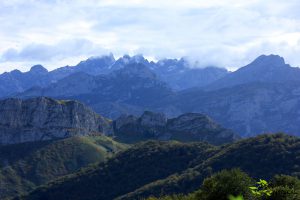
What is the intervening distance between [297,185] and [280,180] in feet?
14.0

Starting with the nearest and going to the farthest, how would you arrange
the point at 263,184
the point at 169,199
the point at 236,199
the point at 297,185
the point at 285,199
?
the point at 236,199 → the point at 263,184 → the point at 285,199 → the point at 297,185 → the point at 169,199

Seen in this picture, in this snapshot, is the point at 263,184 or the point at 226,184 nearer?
the point at 263,184

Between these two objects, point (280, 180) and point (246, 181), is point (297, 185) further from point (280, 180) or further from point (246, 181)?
point (246, 181)

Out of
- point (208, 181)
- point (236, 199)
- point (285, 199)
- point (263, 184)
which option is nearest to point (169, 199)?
point (208, 181)

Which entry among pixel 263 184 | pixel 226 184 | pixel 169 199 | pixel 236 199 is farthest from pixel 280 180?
pixel 236 199

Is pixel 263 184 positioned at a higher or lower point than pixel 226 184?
higher

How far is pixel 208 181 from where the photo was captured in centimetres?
9331

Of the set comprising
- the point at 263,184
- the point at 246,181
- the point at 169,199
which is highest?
the point at 263,184

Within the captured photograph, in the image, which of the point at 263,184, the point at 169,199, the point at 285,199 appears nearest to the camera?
the point at 263,184

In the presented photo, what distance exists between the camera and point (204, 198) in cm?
8825

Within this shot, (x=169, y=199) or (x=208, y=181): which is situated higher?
(x=208, y=181)

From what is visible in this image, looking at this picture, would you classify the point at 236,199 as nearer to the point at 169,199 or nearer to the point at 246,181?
the point at 246,181

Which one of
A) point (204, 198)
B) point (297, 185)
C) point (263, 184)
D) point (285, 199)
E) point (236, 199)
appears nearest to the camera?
point (236, 199)

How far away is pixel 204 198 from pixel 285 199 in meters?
14.2
